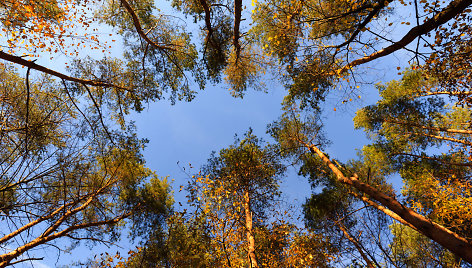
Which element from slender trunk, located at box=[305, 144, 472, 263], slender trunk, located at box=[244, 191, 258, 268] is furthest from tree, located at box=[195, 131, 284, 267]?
slender trunk, located at box=[305, 144, 472, 263]

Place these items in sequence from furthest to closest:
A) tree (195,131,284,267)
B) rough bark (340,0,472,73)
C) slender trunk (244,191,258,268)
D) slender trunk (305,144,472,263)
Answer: tree (195,131,284,267)
slender trunk (244,191,258,268)
rough bark (340,0,472,73)
slender trunk (305,144,472,263)

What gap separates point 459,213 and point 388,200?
5.19 metres

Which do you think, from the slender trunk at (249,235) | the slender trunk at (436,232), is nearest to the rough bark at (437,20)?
the slender trunk at (436,232)

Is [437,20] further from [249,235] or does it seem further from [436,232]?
[249,235]

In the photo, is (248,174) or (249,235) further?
(248,174)

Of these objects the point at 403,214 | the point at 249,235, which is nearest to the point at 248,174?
the point at 249,235

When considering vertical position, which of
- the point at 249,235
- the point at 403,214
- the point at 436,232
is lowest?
the point at 436,232

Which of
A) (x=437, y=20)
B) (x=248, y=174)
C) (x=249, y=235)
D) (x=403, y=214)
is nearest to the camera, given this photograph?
(x=437, y=20)

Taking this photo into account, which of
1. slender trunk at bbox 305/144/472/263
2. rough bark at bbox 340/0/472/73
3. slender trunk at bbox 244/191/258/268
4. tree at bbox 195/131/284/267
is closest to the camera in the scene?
slender trunk at bbox 305/144/472/263

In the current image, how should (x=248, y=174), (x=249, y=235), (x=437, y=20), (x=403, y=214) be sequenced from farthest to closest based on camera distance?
(x=248, y=174), (x=249, y=235), (x=403, y=214), (x=437, y=20)

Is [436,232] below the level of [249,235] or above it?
below

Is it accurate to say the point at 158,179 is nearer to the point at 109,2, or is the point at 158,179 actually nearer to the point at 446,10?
the point at 109,2

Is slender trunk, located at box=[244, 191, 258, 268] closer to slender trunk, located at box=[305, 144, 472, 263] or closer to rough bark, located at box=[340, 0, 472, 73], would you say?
slender trunk, located at box=[305, 144, 472, 263]

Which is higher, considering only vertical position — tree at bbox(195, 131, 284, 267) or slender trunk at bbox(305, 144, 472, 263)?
tree at bbox(195, 131, 284, 267)
